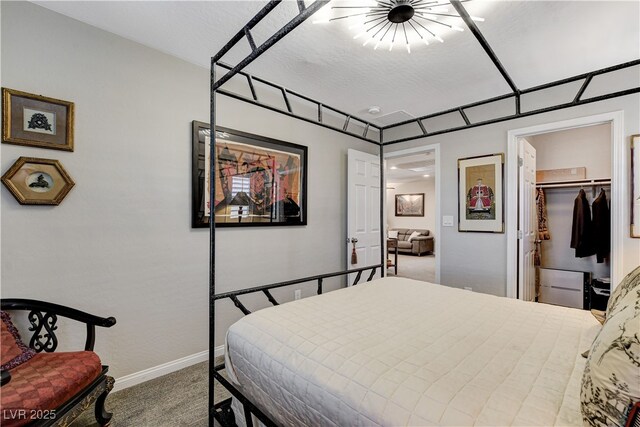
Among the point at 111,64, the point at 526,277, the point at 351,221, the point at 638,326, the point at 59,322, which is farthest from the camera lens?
the point at 351,221

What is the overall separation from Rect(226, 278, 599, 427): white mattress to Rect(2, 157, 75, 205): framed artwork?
1455 millimetres

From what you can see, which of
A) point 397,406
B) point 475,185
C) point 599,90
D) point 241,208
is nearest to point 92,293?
point 241,208

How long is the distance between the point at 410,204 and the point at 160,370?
8.84 metres

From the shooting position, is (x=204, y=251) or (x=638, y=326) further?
(x=204, y=251)

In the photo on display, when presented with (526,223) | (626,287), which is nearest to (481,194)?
(526,223)

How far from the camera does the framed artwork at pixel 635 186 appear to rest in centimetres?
229

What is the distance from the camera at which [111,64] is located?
6.42ft

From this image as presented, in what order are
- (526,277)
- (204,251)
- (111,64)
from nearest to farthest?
1. (111,64)
2. (204,251)
3. (526,277)

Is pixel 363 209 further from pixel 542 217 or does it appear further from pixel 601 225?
pixel 601 225

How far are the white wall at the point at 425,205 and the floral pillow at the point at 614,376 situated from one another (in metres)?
8.64

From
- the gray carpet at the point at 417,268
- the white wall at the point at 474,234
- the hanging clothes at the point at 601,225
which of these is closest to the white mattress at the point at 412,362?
the white wall at the point at 474,234

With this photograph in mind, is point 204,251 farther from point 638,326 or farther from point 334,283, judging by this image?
point 638,326

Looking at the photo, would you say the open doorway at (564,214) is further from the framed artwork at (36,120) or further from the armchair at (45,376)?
the framed artwork at (36,120)

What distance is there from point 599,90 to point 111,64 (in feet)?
13.2
